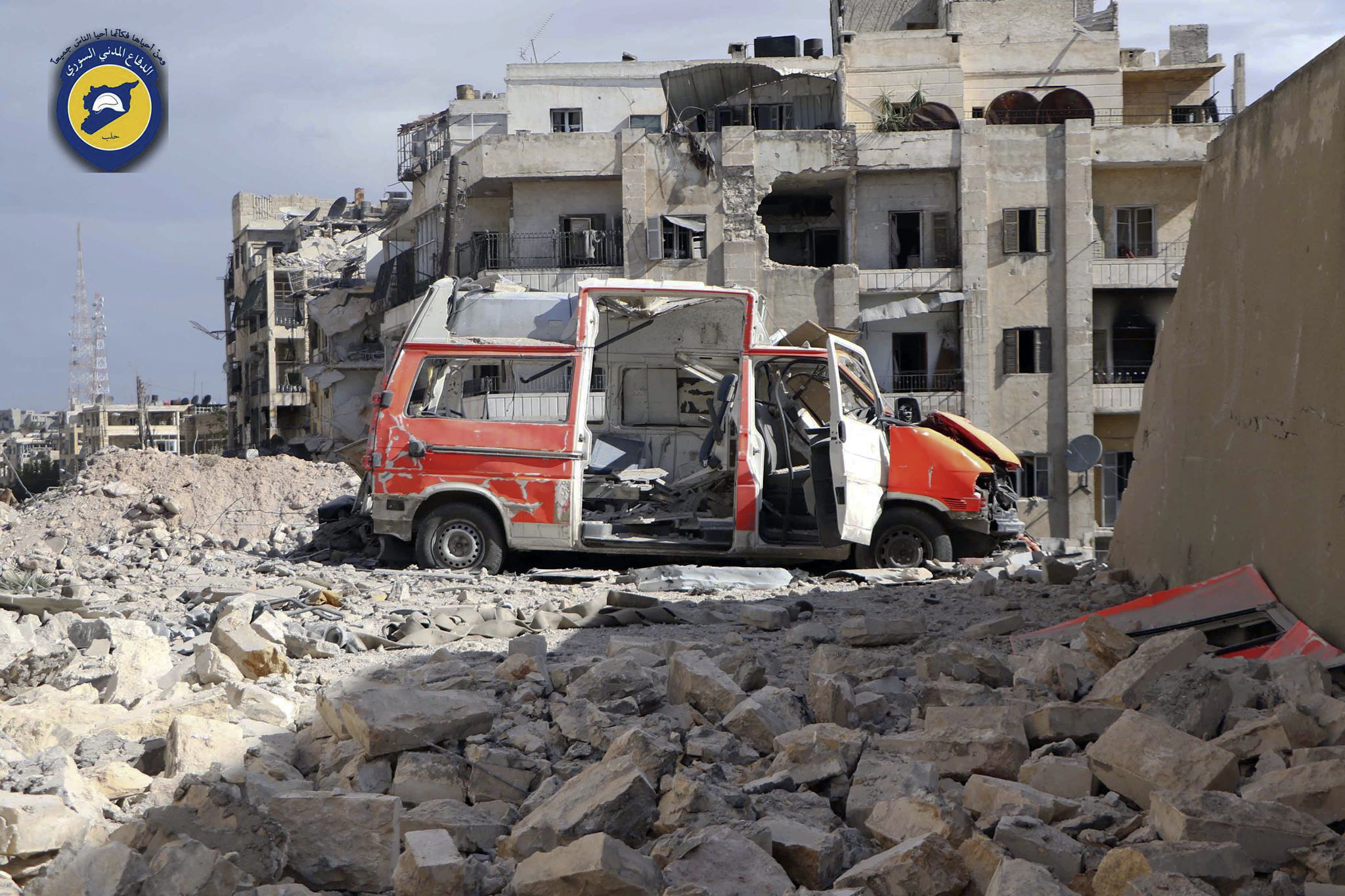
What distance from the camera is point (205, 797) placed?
11.1 feet

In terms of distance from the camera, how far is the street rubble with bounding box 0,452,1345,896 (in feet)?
9.95

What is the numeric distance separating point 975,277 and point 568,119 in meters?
11.4

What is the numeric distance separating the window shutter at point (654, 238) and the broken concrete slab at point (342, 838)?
76.8 feet

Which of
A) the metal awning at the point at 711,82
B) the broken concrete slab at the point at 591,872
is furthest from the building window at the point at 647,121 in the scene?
the broken concrete slab at the point at 591,872

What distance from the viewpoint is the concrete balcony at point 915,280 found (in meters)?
26.2

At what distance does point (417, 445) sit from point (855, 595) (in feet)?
12.3

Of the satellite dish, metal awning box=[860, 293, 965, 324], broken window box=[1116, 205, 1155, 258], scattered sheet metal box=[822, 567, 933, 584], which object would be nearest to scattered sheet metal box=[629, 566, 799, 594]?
scattered sheet metal box=[822, 567, 933, 584]

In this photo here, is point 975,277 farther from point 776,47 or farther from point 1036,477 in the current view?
point 776,47

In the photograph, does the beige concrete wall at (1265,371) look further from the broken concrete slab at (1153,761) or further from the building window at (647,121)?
the building window at (647,121)

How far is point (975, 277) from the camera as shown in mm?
26219

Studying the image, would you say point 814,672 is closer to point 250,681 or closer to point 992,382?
point 250,681

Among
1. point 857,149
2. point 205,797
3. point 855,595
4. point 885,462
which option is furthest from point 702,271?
point 205,797

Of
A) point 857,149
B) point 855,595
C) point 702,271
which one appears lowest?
point 855,595

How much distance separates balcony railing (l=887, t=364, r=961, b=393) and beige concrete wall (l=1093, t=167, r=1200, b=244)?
Answer: 442cm
